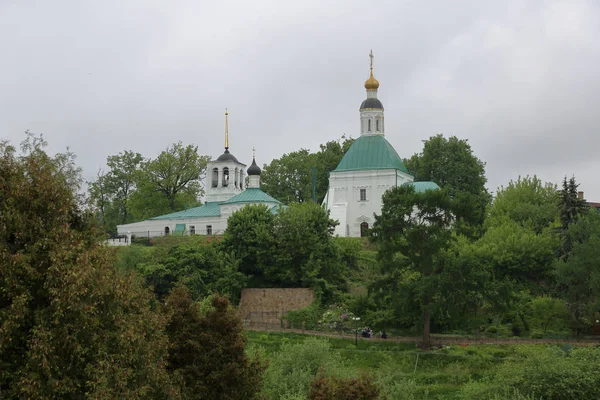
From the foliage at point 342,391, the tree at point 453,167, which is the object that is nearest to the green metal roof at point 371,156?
the tree at point 453,167

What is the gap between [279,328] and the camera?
34062 millimetres

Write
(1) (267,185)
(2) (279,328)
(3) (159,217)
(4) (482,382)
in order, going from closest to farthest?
(4) (482,382)
(2) (279,328)
(3) (159,217)
(1) (267,185)

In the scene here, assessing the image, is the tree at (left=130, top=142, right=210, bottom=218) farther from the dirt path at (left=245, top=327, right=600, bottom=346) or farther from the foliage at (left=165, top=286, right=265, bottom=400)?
the foliage at (left=165, top=286, right=265, bottom=400)

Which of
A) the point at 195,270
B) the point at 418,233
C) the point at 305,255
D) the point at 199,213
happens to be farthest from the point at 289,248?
the point at 199,213

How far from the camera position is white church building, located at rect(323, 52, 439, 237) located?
49312 mm

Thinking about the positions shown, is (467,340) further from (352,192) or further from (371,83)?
(371,83)

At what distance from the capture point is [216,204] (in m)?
53.2

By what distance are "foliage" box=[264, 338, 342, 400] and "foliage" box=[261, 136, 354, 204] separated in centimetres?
3490

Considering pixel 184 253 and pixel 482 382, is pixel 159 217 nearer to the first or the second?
pixel 184 253

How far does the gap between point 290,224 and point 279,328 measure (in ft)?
17.9

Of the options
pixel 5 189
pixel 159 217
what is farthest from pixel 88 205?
pixel 159 217

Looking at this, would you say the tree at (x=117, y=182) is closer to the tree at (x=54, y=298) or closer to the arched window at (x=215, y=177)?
the arched window at (x=215, y=177)

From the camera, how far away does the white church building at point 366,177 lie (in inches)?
1941

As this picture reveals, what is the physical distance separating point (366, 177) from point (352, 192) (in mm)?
1301
